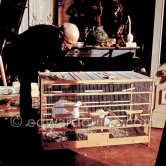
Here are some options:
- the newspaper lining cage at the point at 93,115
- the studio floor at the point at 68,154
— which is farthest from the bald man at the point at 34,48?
the studio floor at the point at 68,154

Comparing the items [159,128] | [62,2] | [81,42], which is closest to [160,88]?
[159,128]

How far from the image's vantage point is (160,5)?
13.2 feet

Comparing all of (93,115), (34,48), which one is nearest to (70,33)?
(34,48)

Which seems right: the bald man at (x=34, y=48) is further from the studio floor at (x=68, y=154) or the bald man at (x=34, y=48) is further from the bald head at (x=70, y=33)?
the studio floor at (x=68, y=154)

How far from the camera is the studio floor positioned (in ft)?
10.5

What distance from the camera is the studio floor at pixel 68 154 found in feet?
10.5

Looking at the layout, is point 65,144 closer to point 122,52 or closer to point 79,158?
point 79,158

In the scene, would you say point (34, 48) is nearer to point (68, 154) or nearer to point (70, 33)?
point (70, 33)

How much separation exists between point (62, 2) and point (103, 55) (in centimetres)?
127

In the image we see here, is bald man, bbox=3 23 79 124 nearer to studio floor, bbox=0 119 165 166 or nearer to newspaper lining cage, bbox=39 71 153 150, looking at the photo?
newspaper lining cage, bbox=39 71 153 150

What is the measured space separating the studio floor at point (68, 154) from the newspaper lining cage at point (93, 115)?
3.6 inches

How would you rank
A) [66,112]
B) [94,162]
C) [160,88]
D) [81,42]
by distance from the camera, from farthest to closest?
1. [81,42]
2. [160,88]
3. [66,112]
4. [94,162]

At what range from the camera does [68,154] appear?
135 inches

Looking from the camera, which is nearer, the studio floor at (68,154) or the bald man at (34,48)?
the bald man at (34,48)
